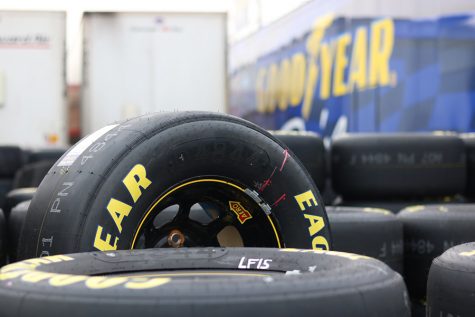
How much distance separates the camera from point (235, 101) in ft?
56.5

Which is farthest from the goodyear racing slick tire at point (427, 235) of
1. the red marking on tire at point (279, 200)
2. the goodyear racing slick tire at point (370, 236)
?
the red marking on tire at point (279, 200)

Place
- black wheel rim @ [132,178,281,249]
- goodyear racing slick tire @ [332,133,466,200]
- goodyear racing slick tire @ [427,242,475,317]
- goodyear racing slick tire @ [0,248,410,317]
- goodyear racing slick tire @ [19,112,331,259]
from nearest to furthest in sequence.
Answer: goodyear racing slick tire @ [0,248,410,317]
goodyear racing slick tire @ [427,242,475,317]
goodyear racing slick tire @ [19,112,331,259]
black wheel rim @ [132,178,281,249]
goodyear racing slick tire @ [332,133,466,200]

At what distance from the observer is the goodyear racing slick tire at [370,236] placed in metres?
4.15

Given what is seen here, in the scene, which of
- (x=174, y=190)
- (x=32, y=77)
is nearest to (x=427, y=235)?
(x=174, y=190)

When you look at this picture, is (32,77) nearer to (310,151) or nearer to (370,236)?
(310,151)

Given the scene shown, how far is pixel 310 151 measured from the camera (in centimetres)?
598

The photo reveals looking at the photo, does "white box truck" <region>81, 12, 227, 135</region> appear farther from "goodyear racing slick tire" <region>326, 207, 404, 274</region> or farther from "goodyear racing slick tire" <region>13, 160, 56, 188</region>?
"goodyear racing slick tire" <region>326, 207, 404, 274</region>

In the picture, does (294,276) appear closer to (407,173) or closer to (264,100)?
(407,173)

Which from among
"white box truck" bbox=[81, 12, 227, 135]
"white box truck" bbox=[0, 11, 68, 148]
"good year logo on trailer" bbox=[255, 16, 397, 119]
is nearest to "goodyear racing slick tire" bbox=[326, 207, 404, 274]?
"good year logo on trailer" bbox=[255, 16, 397, 119]

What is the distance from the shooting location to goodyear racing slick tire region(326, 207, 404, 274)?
163 inches

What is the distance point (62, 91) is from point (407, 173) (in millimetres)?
5336

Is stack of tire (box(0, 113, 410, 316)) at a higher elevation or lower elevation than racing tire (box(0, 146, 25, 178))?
higher

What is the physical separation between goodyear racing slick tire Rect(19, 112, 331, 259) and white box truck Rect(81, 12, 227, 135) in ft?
22.2

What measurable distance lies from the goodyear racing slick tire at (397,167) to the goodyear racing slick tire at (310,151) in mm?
189
